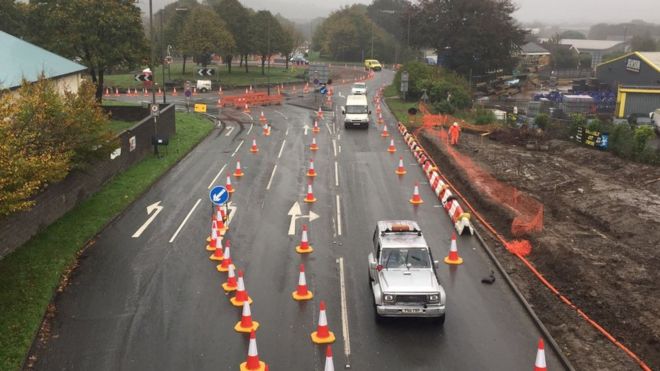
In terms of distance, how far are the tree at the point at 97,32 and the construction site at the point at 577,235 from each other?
84.4 ft

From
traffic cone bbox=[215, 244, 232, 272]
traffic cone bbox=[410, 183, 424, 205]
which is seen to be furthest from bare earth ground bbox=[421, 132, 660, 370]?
traffic cone bbox=[215, 244, 232, 272]

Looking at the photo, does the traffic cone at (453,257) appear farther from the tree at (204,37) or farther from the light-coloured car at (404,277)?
the tree at (204,37)

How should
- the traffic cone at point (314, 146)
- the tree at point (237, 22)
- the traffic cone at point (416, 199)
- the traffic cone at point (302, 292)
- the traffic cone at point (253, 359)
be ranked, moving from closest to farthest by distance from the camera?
the traffic cone at point (253, 359)
the traffic cone at point (302, 292)
the traffic cone at point (416, 199)
the traffic cone at point (314, 146)
the tree at point (237, 22)

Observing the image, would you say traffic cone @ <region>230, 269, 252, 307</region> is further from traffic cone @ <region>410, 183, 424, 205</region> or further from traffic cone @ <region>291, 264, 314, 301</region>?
traffic cone @ <region>410, 183, 424, 205</region>

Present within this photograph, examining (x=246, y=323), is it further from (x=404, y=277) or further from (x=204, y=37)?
(x=204, y=37)

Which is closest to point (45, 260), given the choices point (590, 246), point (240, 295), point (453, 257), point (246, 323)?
point (240, 295)

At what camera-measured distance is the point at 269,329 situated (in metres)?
14.7

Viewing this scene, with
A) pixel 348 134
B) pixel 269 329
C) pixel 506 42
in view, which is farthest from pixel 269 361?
pixel 506 42

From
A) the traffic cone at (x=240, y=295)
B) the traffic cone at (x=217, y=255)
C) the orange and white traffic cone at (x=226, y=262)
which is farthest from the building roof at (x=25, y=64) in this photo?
the traffic cone at (x=240, y=295)

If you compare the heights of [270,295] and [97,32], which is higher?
[97,32]

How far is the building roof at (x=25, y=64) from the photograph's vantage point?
3106cm

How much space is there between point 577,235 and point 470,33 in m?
54.7

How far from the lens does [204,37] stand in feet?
258

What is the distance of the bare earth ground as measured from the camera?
14461 millimetres
